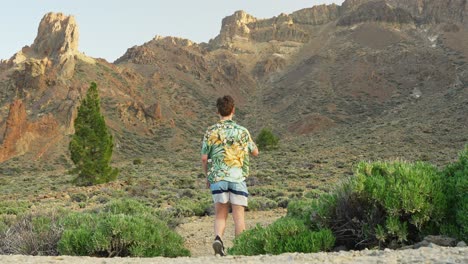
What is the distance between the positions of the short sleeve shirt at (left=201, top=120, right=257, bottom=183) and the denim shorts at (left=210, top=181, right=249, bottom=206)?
0.24 ft

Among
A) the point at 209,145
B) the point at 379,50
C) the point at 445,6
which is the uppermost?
the point at 445,6

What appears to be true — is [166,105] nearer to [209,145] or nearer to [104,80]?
[104,80]

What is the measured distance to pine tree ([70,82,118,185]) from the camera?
3078cm

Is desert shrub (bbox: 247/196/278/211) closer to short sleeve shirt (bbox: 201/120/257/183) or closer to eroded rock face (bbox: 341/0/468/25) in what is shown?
short sleeve shirt (bbox: 201/120/257/183)

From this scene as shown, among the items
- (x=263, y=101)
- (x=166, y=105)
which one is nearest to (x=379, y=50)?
(x=263, y=101)

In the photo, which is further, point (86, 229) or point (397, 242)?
point (86, 229)

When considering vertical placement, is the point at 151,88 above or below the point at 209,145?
above

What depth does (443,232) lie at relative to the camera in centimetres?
653

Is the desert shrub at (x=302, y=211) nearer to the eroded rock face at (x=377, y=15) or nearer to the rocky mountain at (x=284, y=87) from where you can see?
the rocky mountain at (x=284, y=87)

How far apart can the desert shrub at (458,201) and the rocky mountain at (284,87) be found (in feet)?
93.7

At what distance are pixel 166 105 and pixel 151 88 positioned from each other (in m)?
6.49

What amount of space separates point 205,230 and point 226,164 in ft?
19.2

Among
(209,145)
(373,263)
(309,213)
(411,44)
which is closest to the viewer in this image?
(373,263)

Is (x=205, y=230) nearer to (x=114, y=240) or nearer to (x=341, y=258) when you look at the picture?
(x=114, y=240)
